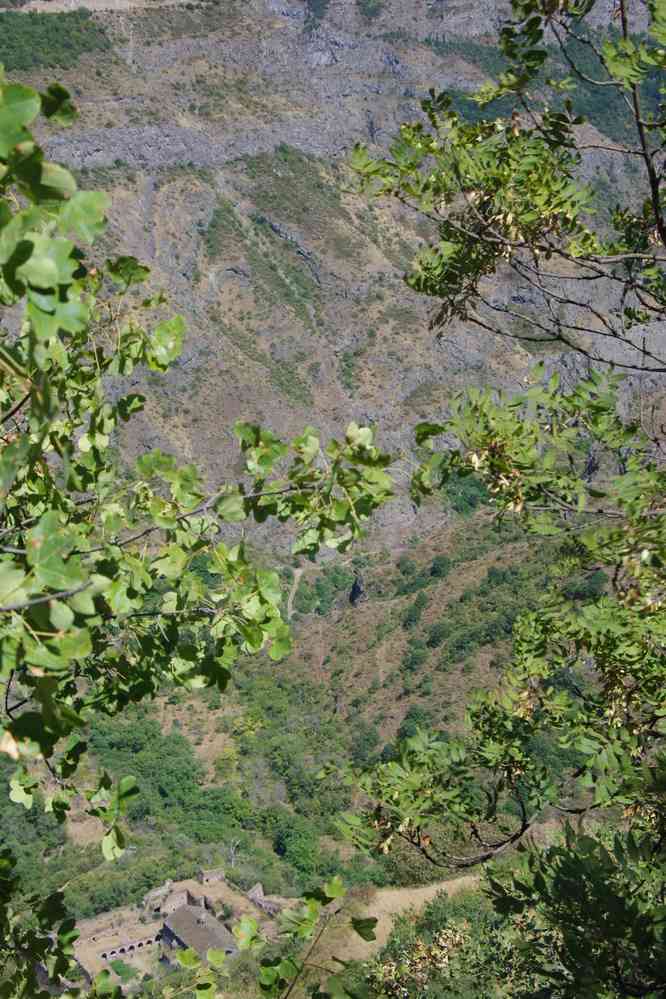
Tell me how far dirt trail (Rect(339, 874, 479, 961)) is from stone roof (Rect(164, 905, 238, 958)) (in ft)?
15.4

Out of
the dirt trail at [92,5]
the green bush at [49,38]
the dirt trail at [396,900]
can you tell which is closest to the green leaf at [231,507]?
the dirt trail at [396,900]

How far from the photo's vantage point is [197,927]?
25.5 meters

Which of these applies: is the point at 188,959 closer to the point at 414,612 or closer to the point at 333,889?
the point at 333,889

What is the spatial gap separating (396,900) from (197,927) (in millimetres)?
6160

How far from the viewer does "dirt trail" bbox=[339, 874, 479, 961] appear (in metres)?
20.0

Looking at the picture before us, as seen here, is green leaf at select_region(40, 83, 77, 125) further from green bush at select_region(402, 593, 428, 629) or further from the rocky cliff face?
the rocky cliff face

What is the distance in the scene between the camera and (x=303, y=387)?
2092 inches

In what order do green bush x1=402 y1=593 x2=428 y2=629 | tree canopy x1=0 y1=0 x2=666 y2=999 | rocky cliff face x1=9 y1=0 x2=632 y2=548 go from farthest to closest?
1. rocky cliff face x1=9 y1=0 x2=632 y2=548
2. green bush x1=402 y1=593 x2=428 y2=629
3. tree canopy x1=0 y1=0 x2=666 y2=999

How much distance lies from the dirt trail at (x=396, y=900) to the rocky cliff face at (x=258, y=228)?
25.9m

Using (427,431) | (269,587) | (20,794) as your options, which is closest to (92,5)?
(20,794)

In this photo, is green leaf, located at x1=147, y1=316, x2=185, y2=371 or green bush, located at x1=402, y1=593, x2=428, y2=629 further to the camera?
green bush, located at x1=402, y1=593, x2=428, y2=629

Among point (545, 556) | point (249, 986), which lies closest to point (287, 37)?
point (545, 556)

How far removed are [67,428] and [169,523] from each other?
716mm

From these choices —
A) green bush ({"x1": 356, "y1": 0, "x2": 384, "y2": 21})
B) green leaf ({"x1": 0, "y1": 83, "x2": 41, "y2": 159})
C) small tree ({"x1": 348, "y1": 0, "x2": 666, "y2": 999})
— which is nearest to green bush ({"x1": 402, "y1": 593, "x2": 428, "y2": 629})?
small tree ({"x1": 348, "y1": 0, "x2": 666, "y2": 999})
